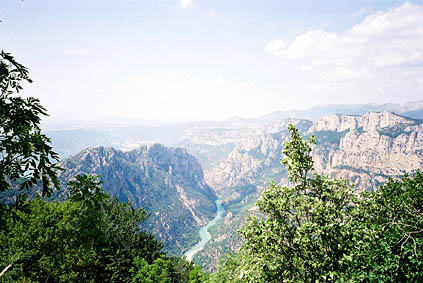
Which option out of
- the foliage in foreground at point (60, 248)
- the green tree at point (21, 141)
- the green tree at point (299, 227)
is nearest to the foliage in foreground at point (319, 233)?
the green tree at point (299, 227)

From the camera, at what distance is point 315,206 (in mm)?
13539

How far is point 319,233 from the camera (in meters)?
12.9

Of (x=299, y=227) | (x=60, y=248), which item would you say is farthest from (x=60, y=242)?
(x=299, y=227)

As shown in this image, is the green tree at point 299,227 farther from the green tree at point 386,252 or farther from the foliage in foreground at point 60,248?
the foliage in foreground at point 60,248

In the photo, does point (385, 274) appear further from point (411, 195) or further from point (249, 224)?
point (411, 195)

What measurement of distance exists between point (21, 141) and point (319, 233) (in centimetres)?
1425

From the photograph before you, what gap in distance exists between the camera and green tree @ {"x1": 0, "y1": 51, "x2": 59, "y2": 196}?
637 centimetres

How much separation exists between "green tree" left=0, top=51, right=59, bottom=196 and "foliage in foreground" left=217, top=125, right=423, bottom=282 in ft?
39.2

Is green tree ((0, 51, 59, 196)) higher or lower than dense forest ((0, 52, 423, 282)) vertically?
higher

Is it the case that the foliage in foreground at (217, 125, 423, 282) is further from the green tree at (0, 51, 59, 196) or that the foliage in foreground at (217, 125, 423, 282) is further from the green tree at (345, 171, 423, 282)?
the green tree at (0, 51, 59, 196)

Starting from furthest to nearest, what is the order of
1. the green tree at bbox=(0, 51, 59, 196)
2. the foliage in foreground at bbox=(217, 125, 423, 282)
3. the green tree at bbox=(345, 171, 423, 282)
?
the foliage in foreground at bbox=(217, 125, 423, 282), the green tree at bbox=(345, 171, 423, 282), the green tree at bbox=(0, 51, 59, 196)

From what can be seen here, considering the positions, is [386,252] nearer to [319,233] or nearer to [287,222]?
[319,233]

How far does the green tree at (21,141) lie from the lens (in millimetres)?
6367

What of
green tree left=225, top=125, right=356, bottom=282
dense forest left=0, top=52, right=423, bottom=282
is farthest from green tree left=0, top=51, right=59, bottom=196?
green tree left=225, top=125, right=356, bottom=282
